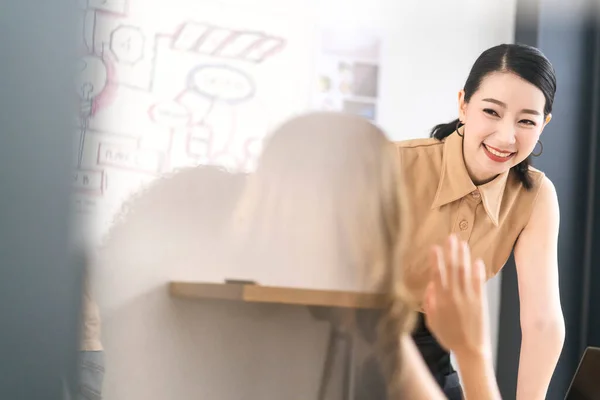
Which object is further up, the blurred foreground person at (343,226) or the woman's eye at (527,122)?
the woman's eye at (527,122)

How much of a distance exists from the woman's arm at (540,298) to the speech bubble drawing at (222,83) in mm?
420

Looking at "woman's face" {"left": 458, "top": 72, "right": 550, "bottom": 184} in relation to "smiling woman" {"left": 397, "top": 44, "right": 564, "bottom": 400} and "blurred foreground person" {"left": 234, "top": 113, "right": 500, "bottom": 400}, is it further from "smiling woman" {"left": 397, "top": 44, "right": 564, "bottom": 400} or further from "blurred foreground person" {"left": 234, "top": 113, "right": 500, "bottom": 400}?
"blurred foreground person" {"left": 234, "top": 113, "right": 500, "bottom": 400}

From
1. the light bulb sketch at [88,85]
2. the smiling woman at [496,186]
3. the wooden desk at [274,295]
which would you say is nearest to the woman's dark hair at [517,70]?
the smiling woman at [496,186]

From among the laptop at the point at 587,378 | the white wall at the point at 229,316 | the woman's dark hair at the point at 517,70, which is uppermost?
the woman's dark hair at the point at 517,70

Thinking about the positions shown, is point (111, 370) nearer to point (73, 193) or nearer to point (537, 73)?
point (73, 193)

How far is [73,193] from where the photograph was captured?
1.72 ft

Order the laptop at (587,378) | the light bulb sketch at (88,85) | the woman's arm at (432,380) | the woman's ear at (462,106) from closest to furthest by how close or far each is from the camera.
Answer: the light bulb sketch at (88,85) < the woman's arm at (432,380) < the woman's ear at (462,106) < the laptop at (587,378)

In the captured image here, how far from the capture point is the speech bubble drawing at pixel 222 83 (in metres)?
0.56

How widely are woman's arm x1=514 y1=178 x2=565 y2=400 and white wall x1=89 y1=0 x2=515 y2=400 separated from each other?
10.6 inches

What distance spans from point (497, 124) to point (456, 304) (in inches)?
8.8

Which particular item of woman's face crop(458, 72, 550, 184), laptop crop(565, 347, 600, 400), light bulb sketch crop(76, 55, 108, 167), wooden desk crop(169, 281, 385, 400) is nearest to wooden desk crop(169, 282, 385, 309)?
wooden desk crop(169, 281, 385, 400)

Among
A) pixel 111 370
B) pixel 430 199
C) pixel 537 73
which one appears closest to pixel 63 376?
pixel 111 370

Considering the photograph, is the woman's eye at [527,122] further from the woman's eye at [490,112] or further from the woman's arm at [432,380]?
the woman's arm at [432,380]

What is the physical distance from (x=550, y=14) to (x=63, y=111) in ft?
2.04
